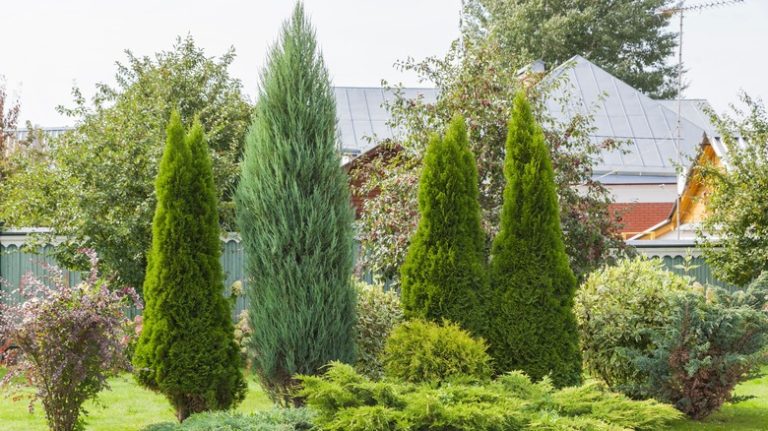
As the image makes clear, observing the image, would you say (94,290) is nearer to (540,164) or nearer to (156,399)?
(156,399)

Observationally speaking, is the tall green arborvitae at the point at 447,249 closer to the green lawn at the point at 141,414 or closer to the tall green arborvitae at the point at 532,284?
the tall green arborvitae at the point at 532,284

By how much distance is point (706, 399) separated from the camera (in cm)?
1010

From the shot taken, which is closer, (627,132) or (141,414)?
(141,414)

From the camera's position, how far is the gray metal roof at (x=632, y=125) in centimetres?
2864

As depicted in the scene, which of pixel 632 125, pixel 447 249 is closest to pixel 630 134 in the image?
pixel 632 125

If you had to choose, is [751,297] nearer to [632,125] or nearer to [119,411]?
[119,411]

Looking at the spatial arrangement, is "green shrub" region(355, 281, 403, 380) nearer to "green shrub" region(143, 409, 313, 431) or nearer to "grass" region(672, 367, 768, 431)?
"green shrub" region(143, 409, 313, 431)

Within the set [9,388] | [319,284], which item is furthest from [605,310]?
[9,388]

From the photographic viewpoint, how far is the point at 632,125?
29.3m

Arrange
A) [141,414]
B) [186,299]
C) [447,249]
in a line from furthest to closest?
[141,414] → [447,249] → [186,299]

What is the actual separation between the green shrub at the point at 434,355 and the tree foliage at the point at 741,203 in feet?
24.4

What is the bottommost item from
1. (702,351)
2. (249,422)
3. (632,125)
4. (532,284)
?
(702,351)

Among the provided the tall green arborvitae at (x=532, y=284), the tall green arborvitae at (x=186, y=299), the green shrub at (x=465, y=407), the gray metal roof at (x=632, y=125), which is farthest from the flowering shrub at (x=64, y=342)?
the gray metal roof at (x=632, y=125)

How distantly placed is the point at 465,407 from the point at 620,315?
4.25 m
